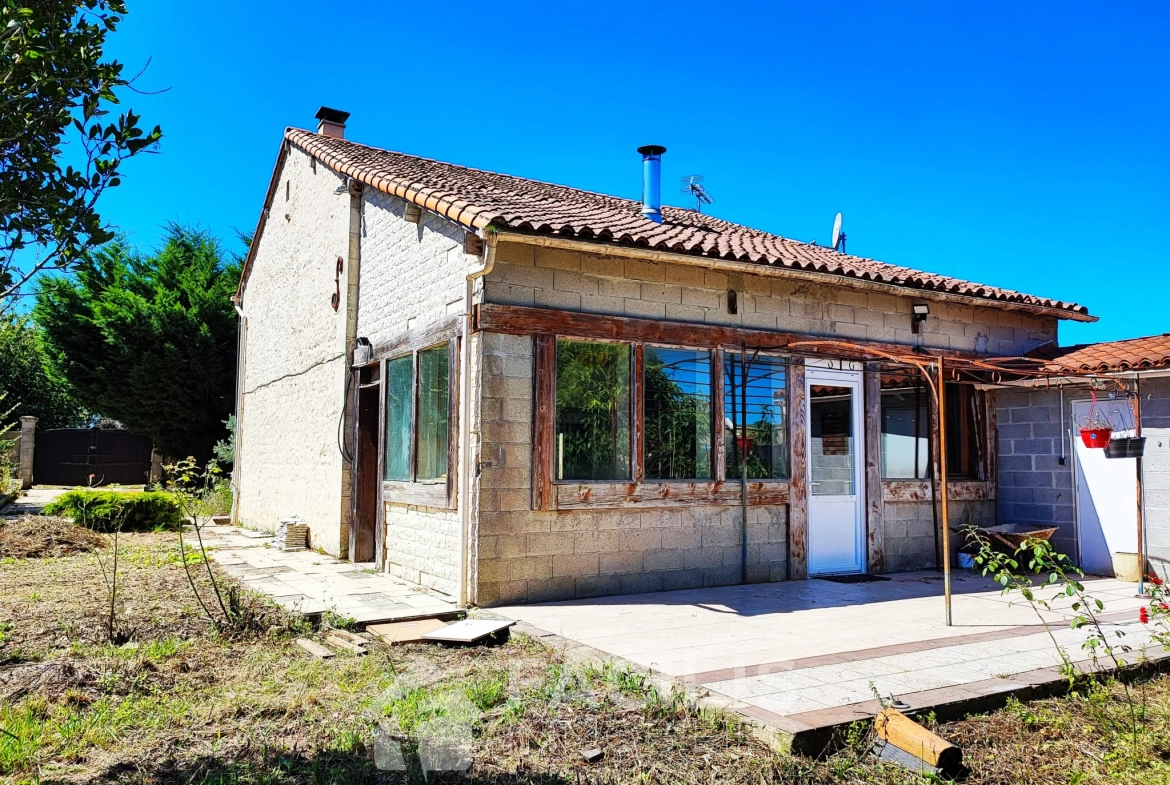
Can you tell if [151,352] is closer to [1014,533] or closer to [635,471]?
[635,471]

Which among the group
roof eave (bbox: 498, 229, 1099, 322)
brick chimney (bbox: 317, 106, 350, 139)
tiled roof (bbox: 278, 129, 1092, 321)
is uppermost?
brick chimney (bbox: 317, 106, 350, 139)

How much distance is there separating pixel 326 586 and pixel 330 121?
27.5ft

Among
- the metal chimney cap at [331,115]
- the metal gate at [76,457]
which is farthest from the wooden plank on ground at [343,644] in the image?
the metal gate at [76,457]

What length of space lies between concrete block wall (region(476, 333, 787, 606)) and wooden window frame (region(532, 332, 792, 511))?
0.29 feet

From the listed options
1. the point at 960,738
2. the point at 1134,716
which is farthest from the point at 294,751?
the point at 1134,716

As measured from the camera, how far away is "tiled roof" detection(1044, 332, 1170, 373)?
8.94 meters

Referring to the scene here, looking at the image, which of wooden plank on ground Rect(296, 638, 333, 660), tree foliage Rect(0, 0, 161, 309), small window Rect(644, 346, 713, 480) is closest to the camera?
tree foliage Rect(0, 0, 161, 309)

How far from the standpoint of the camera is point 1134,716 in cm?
439

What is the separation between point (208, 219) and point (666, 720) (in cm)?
2549

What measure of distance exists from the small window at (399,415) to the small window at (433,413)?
0.26m

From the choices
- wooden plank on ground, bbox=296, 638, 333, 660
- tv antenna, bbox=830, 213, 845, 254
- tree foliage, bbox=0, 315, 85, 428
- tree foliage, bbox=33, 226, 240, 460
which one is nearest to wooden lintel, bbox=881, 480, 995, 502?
tv antenna, bbox=830, 213, 845, 254

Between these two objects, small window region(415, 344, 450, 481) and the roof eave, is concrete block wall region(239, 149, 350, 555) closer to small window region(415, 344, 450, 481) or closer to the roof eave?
small window region(415, 344, 450, 481)

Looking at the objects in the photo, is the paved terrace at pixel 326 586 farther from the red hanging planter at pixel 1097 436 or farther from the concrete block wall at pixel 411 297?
the red hanging planter at pixel 1097 436

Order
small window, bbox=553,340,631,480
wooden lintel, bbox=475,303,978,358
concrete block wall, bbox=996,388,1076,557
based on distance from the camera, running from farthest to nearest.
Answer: concrete block wall, bbox=996,388,1076,557, small window, bbox=553,340,631,480, wooden lintel, bbox=475,303,978,358
